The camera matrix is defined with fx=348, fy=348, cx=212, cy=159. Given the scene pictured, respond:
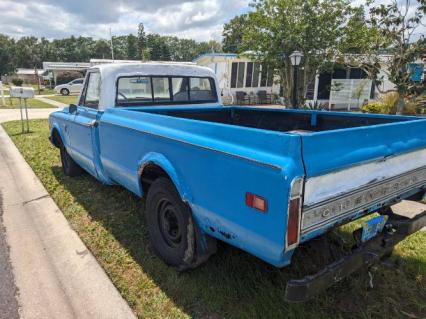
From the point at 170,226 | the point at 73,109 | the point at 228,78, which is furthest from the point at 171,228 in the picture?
the point at 228,78

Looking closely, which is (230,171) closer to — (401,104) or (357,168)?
(357,168)

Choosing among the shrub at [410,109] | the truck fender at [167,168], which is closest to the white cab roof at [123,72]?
the truck fender at [167,168]

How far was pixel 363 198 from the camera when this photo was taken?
2391 mm

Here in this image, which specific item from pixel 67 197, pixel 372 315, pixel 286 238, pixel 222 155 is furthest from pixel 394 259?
pixel 67 197

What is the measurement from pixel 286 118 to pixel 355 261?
2.28 meters

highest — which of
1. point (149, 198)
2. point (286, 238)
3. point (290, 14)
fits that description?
point (290, 14)

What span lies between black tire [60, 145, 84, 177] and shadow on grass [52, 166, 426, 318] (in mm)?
2638

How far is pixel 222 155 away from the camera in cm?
229

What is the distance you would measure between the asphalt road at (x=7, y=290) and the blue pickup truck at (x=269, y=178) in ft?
4.21

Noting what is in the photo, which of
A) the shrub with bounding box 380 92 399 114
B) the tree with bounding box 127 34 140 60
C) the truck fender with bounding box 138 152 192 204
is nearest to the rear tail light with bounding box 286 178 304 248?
the truck fender with bounding box 138 152 192 204

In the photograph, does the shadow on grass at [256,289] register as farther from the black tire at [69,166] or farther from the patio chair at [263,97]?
the patio chair at [263,97]

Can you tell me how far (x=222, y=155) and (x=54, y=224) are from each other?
311 cm

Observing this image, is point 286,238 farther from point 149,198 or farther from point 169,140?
point 149,198

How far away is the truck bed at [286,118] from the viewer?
3510 millimetres
